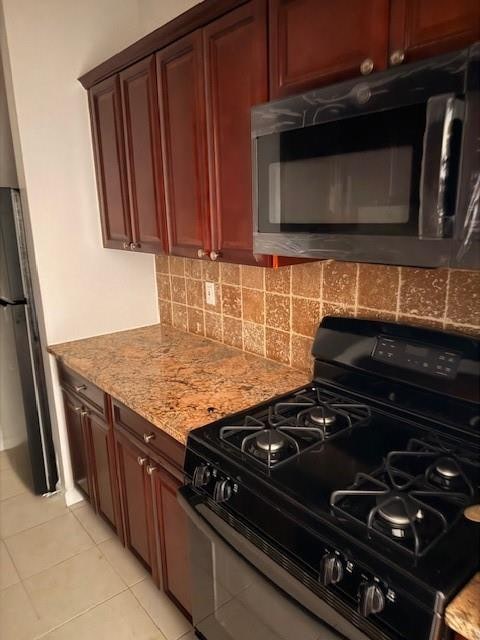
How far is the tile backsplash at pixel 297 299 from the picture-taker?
1.27 metres

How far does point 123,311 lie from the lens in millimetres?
2498

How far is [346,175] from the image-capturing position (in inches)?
42.0

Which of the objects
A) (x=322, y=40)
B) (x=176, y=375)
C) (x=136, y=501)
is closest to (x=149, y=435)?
(x=176, y=375)

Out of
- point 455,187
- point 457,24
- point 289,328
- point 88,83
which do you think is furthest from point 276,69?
point 88,83

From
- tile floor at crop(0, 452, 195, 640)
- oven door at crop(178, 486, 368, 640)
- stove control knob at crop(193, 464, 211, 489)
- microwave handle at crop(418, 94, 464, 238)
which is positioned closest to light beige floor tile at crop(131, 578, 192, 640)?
tile floor at crop(0, 452, 195, 640)

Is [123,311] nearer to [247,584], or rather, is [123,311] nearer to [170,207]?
[170,207]

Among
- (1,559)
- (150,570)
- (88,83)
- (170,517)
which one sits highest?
(88,83)

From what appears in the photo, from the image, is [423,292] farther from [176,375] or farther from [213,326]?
[213,326]

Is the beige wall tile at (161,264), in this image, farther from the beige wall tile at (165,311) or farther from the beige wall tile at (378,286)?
the beige wall tile at (378,286)

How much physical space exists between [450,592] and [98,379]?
4.67 feet

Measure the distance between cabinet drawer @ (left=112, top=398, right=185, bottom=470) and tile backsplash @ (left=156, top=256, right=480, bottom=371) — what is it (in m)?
0.59

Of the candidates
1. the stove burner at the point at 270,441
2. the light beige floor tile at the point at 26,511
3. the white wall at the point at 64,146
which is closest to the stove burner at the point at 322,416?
the stove burner at the point at 270,441

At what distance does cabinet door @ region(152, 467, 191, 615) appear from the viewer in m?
1.53

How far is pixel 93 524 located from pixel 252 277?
1.53m
